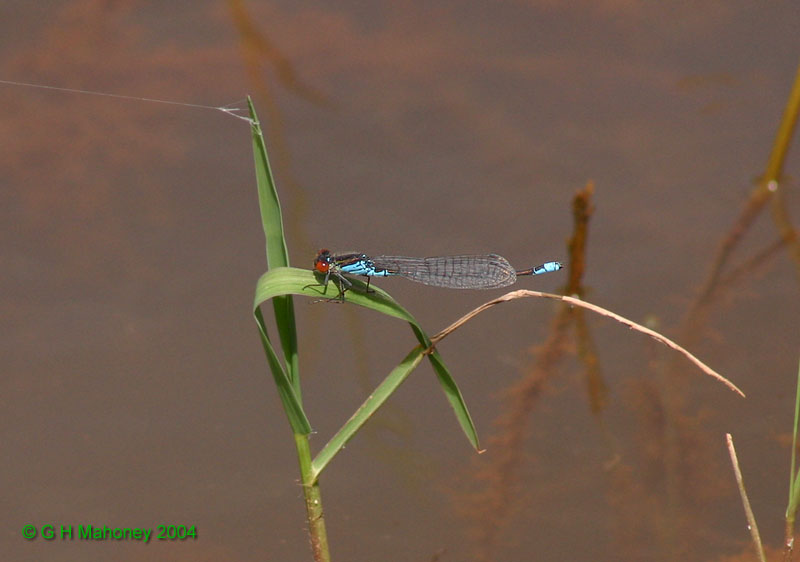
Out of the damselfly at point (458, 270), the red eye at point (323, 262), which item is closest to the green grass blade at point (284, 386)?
the red eye at point (323, 262)

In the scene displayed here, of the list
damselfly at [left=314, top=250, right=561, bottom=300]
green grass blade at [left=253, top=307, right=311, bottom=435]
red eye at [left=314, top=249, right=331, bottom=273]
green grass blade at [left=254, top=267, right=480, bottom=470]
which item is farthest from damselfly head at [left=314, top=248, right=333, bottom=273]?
green grass blade at [left=253, top=307, right=311, bottom=435]

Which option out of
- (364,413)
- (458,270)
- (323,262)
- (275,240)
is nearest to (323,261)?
(323,262)

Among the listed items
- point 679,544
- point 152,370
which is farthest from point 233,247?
point 679,544

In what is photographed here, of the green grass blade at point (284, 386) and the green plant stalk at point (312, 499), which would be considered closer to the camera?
the green grass blade at point (284, 386)

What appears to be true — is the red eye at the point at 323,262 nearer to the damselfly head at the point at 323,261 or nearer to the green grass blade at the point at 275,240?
the damselfly head at the point at 323,261

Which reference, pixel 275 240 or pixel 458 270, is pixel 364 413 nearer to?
pixel 275 240

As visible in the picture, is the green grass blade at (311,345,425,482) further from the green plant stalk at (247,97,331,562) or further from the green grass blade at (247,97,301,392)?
the green grass blade at (247,97,301,392)
